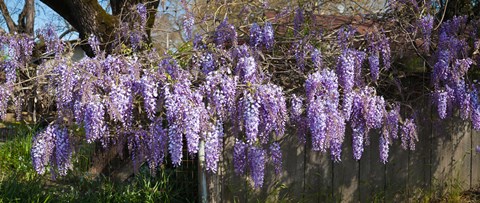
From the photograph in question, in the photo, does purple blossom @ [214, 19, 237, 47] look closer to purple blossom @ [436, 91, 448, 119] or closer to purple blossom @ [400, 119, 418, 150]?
purple blossom @ [400, 119, 418, 150]

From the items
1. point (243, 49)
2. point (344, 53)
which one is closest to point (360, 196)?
point (344, 53)

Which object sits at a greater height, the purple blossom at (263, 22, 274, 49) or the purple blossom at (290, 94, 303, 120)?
the purple blossom at (263, 22, 274, 49)

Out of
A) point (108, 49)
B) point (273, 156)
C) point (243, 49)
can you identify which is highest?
point (108, 49)

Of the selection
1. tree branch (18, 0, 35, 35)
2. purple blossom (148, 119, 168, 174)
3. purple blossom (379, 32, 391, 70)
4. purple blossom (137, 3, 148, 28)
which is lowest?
purple blossom (148, 119, 168, 174)

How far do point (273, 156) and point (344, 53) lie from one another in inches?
41.7

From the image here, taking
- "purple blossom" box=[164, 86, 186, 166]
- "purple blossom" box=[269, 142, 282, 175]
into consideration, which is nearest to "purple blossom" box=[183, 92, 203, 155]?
"purple blossom" box=[164, 86, 186, 166]

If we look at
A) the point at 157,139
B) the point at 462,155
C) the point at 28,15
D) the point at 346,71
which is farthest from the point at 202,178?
the point at 28,15

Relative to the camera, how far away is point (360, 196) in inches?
195

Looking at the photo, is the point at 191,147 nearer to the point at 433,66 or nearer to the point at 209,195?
the point at 209,195

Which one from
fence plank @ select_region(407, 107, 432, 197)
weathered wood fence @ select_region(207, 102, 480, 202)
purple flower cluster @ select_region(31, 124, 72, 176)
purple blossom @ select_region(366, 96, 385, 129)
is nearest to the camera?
purple flower cluster @ select_region(31, 124, 72, 176)

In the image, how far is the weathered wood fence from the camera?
173 inches

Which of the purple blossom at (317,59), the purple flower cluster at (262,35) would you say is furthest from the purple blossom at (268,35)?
the purple blossom at (317,59)

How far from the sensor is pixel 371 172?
500 centimetres

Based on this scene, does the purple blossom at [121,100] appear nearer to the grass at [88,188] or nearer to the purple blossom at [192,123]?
the purple blossom at [192,123]
